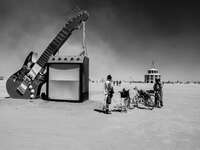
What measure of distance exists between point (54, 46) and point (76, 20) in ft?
8.05

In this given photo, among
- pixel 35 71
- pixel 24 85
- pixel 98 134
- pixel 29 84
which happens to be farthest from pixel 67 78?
pixel 98 134

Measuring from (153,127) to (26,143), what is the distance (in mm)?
4648

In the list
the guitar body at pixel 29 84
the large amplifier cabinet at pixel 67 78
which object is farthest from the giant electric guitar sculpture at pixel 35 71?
the large amplifier cabinet at pixel 67 78

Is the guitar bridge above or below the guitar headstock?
below

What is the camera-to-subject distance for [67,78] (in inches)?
563

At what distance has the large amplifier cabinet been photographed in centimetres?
1400

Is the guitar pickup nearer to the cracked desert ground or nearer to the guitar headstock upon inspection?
the guitar headstock

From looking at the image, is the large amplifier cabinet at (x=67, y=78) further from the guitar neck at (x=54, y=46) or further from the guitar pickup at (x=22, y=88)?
the guitar pickup at (x=22, y=88)

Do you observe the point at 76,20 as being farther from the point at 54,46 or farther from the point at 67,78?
the point at 67,78

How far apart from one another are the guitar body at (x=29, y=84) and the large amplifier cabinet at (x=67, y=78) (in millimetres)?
1366

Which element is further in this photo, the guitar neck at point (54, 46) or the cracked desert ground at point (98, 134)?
the guitar neck at point (54, 46)

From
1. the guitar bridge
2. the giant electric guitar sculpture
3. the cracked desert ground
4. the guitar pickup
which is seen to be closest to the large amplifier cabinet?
the giant electric guitar sculpture

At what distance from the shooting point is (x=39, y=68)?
15.7 meters

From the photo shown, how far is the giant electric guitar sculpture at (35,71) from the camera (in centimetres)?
1564
